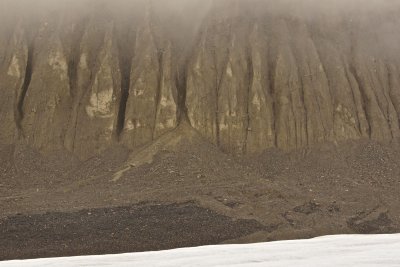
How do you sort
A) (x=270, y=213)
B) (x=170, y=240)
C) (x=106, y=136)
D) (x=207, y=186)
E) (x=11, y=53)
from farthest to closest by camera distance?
(x=11, y=53)
(x=106, y=136)
(x=207, y=186)
(x=270, y=213)
(x=170, y=240)

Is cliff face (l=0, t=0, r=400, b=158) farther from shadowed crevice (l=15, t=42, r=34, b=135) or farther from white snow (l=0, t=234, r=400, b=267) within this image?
white snow (l=0, t=234, r=400, b=267)

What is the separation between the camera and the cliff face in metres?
33.7

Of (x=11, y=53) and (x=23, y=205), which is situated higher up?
(x=11, y=53)

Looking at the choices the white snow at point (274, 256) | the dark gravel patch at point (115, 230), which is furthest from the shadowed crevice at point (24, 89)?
the white snow at point (274, 256)

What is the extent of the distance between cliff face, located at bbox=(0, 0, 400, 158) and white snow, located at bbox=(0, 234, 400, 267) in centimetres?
1831

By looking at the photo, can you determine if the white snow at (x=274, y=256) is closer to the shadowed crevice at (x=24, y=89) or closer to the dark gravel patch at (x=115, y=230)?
the dark gravel patch at (x=115, y=230)

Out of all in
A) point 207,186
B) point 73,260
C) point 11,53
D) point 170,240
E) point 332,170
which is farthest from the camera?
point 11,53

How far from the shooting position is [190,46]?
3806cm

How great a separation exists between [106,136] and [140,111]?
2683 mm

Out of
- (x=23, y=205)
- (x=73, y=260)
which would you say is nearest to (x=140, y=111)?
(x=23, y=205)

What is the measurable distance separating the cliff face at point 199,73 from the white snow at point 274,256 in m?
18.3

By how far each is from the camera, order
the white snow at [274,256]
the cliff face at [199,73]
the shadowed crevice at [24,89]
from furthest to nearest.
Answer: the shadowed crevice at [24,89] → the cliff face at [199,73] → the white snow at [274,256]

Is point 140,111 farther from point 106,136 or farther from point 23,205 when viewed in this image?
point 23,205

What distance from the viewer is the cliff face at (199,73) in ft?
110
